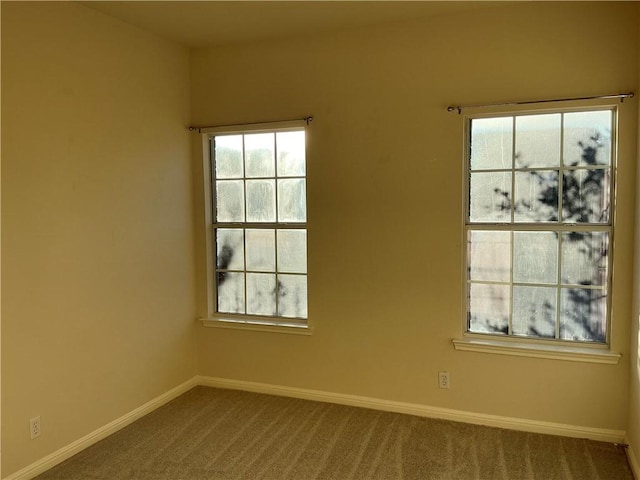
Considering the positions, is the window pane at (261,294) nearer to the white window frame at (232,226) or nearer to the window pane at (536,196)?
the white window frame at (232,226)

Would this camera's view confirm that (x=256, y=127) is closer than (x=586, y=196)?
No

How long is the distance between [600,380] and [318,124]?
250cm

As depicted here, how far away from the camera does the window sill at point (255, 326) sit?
3603 millimetres

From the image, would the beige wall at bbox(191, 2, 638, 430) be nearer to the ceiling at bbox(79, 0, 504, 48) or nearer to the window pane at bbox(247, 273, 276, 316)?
the ceiling at bbox(79, 0, 504, 48)

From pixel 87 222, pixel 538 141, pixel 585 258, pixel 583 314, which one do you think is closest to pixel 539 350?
pixel 583 314

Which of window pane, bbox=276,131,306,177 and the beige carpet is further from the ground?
window pane, bbox=276,131,306,177

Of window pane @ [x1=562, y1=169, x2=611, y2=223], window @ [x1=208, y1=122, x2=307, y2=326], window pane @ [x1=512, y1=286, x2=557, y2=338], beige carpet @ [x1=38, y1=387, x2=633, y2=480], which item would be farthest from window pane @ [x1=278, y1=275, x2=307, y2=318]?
window pane @ [x1=562, y1=169, x2=611, y2=223]

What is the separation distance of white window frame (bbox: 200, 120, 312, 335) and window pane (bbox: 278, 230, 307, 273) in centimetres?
7

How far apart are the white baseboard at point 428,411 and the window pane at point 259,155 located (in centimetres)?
168

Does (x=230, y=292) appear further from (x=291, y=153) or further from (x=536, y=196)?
(x=536, y=196)

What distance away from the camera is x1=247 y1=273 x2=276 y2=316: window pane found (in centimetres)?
377

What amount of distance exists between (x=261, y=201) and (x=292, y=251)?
0.47 metres

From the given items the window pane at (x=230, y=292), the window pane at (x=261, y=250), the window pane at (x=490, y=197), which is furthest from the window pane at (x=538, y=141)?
the window pane at (x=230, y=292)

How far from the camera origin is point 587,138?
2904 millimetres
